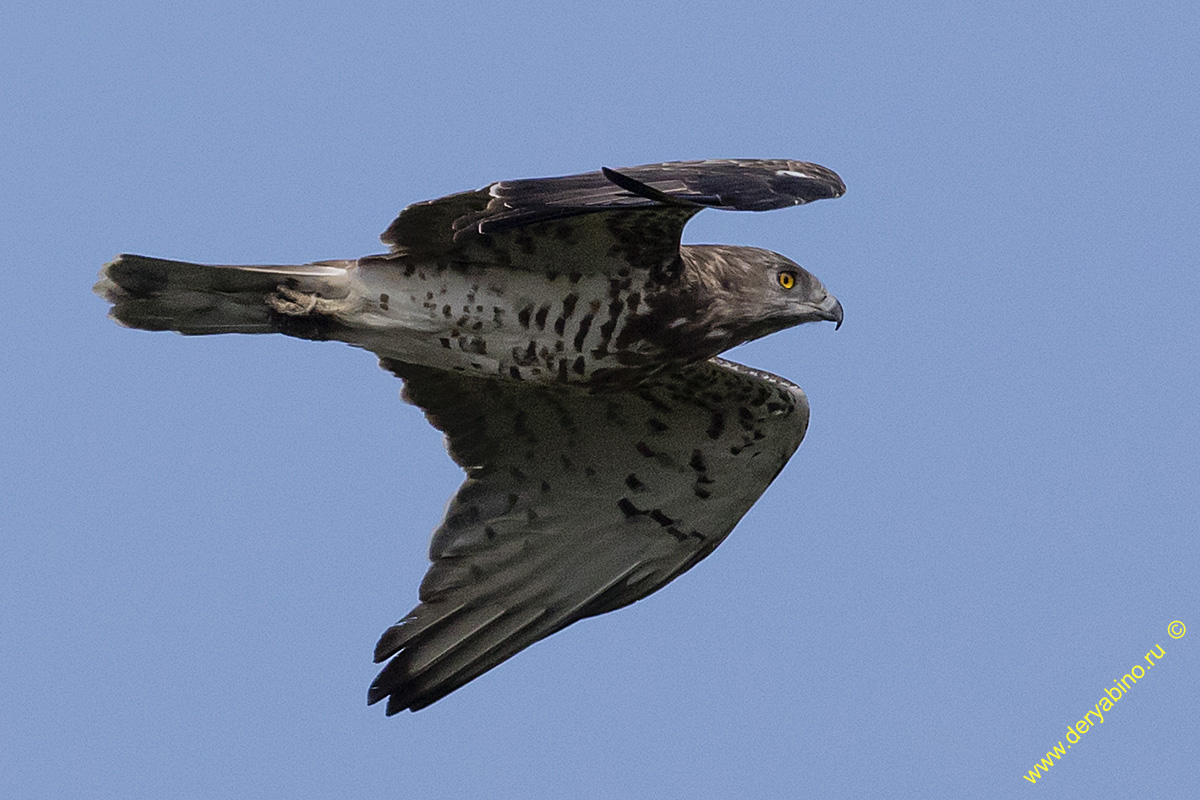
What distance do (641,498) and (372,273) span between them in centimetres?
193

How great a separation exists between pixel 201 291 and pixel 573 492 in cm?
219

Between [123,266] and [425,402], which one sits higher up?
[123,266]

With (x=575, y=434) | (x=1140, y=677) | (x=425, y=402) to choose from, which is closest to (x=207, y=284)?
(x=425, y=402)

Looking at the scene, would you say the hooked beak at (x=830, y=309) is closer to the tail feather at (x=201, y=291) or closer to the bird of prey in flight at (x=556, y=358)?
the bird of prey in flight at (x=556, y=358)

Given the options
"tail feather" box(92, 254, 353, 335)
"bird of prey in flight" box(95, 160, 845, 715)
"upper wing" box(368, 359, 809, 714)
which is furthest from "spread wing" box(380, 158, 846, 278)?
"upper wing" box(368, 359, 809, 714)

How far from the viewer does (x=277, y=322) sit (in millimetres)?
9438

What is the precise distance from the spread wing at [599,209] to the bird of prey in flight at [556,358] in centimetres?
1

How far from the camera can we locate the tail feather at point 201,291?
931cm

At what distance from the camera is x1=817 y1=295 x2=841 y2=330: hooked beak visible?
9820 millimetres

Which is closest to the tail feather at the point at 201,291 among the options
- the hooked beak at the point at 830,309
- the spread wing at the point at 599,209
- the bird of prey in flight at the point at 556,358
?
the bird of prey in flight at the point at 556,358

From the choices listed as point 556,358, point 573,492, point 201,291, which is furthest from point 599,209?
point 573,492

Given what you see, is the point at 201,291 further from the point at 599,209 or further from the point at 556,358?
the point at 599,209

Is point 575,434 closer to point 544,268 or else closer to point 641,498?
point 641,498

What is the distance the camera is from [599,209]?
27.9ft
